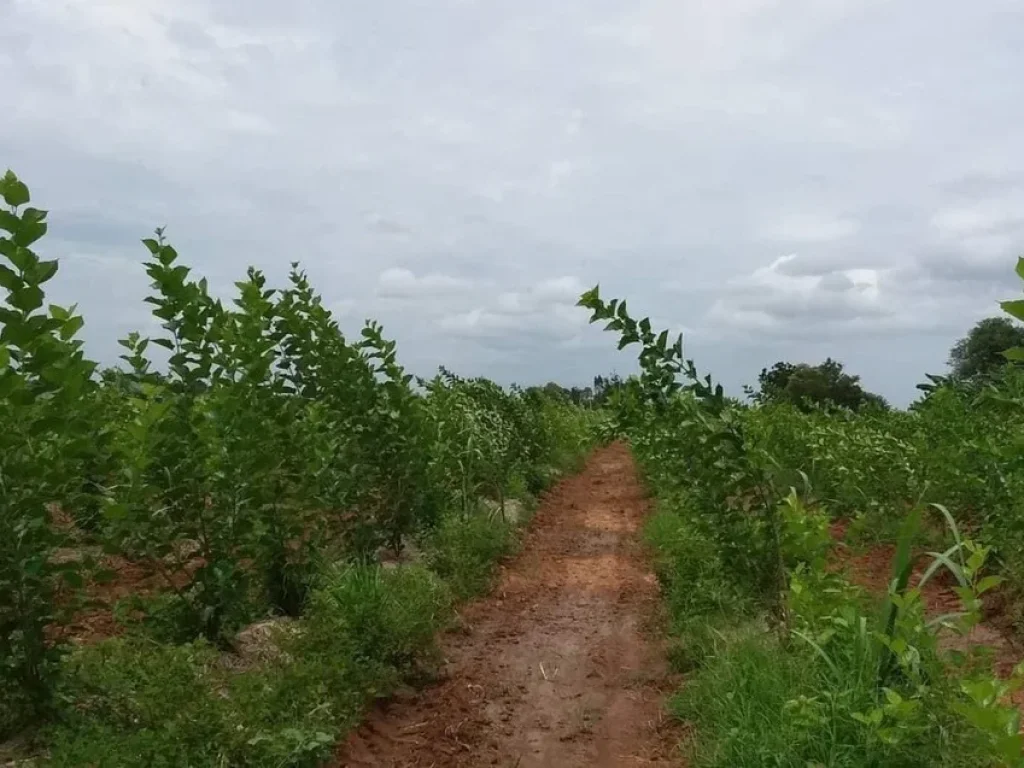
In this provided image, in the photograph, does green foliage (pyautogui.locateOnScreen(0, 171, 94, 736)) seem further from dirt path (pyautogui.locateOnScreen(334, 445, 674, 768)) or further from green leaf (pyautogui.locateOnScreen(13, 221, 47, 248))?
dirt path (pyautogui.locateOnScreen(334, 445, 674, 768))

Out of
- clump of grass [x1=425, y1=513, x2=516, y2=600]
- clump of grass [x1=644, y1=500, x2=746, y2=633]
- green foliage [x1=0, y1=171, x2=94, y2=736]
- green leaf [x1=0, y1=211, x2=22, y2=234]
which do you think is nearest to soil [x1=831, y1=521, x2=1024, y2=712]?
clump of grass [x1=644, y1=500, x2=746, y2=633]

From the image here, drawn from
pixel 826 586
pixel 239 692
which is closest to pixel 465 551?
→ pixel 239 692

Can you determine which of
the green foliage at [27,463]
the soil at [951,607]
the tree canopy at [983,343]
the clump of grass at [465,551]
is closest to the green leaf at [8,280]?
the green foliage at [27,463]

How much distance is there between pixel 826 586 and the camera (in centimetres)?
434

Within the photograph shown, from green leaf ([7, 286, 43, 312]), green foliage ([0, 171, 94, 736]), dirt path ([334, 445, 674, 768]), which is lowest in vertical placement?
dirt path ([334, 445, 674, 768])

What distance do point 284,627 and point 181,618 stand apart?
2.03ft

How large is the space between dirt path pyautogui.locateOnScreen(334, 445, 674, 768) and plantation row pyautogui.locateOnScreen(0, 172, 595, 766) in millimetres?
308

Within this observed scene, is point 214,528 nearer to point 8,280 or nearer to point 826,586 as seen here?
point 8,280

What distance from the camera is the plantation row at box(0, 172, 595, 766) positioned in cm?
396

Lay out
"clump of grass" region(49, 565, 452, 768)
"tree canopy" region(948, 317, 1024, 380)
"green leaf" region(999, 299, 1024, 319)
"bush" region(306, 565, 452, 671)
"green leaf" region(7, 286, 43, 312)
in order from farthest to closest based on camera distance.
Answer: "tree canopy" region(948, 317, 1024, 380) < "bush" region(306, 565, 452, 671) < "green leaf" region(7, 286, 43, 312) < "clump of grass" region(49, 565, 452, 768) < "green leaf" region(999, 299, 1024, 319)

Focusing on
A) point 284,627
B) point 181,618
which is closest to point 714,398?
point 284,627

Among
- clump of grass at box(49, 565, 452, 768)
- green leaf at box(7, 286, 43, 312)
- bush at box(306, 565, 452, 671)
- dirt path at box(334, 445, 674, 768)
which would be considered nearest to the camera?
clump of grass at box(49, 565, 452, 768)

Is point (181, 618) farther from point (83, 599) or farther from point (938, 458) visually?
point (938, 458)

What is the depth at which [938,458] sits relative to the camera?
8.03m
